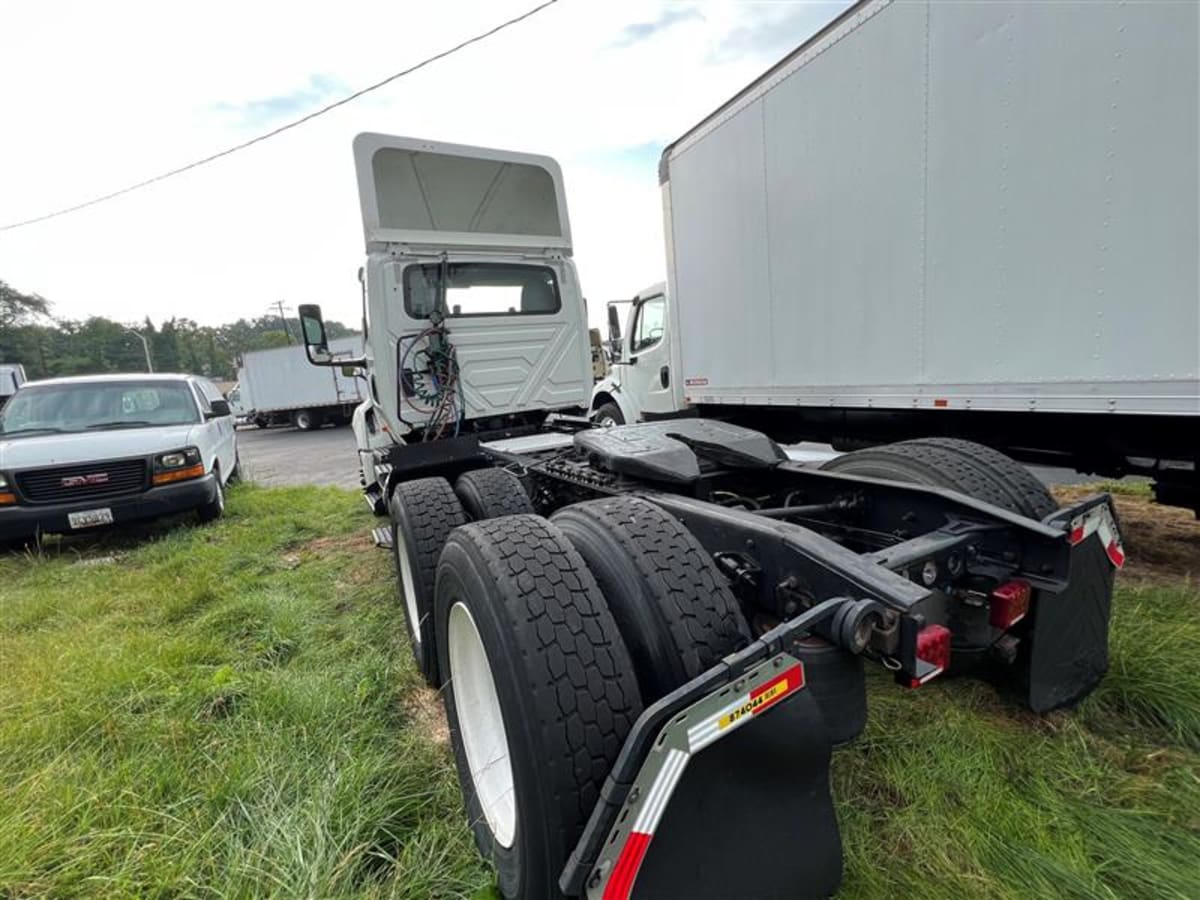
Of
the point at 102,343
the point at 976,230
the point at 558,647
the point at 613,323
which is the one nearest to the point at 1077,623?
the point at 558,647

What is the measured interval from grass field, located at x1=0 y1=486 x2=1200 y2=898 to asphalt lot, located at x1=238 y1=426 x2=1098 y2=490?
3.87 meters

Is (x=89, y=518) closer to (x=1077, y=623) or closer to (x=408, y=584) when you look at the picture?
(x=408, y=584)

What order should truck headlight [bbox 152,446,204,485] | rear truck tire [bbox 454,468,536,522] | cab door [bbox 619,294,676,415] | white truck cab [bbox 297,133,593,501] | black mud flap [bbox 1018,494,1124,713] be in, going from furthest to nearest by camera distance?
cab door [bbox 619,294,676,415] < truck headlight [bbox 152,446,204,485] < white truck cab [bbox 297,133,593,501] < rear truck tire [bbox 454,468,536,522] < black mud flap [bbox 1018,494,1124,713]

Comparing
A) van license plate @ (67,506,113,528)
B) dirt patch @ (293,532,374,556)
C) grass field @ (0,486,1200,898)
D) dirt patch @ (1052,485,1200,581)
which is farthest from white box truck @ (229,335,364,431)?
dirt patch @ (1052,485,1200,581)

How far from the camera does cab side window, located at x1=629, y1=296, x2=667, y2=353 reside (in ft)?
24.2

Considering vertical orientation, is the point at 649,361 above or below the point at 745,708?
above

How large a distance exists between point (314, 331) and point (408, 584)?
279cm

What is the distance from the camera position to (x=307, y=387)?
24.0m

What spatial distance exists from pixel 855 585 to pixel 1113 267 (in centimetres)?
278

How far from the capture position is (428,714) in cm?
258

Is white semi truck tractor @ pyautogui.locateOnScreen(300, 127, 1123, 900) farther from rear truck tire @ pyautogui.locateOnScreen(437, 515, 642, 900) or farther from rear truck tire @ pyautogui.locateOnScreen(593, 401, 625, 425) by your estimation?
rear truck tire @ pyautogui.locateOnScreen(593, 401, 625, 425)

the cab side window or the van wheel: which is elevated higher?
the cab side window

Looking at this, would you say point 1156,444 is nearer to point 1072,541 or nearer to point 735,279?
point 1072,541

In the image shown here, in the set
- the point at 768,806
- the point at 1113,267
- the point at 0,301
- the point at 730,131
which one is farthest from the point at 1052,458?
the point at 0,301
